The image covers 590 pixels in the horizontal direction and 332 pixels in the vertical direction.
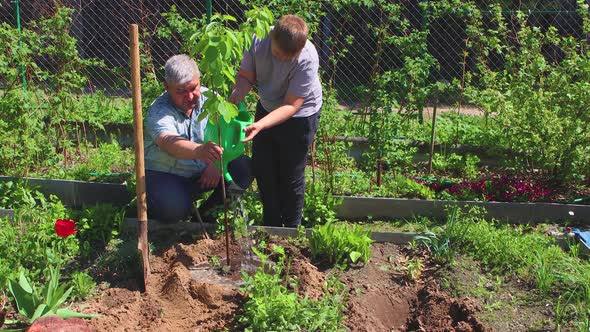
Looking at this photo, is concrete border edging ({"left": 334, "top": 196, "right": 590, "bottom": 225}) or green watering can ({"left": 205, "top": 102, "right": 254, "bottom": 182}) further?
concrete border edging ({"left": 334, "top": 196, "right": 590, "bottom": 225})

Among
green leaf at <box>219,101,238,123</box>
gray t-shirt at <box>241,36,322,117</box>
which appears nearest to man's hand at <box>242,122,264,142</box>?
green leaf at <box>219,101,238,123</box>

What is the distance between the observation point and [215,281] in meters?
4.11

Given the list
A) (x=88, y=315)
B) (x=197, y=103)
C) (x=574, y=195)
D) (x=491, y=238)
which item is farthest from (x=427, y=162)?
(x=88, y=315)

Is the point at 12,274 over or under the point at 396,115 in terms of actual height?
under

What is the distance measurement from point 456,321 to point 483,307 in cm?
18

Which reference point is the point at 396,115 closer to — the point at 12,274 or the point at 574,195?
the point at 574,195

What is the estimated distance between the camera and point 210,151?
12.8 feet

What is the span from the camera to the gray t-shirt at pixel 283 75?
4371mm

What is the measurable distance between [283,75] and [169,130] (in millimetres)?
833

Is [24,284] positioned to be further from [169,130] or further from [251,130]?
[251,130]

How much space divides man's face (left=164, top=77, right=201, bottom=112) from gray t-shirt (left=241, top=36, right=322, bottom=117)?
0.36 m

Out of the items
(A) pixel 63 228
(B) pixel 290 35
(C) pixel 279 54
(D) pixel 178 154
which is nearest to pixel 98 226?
(A) pixel 63 228

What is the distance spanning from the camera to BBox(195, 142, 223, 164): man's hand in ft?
12.7

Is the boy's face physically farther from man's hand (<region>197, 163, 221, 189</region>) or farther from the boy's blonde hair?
man's hand (<region>197, 163, 221, 189</region>)
